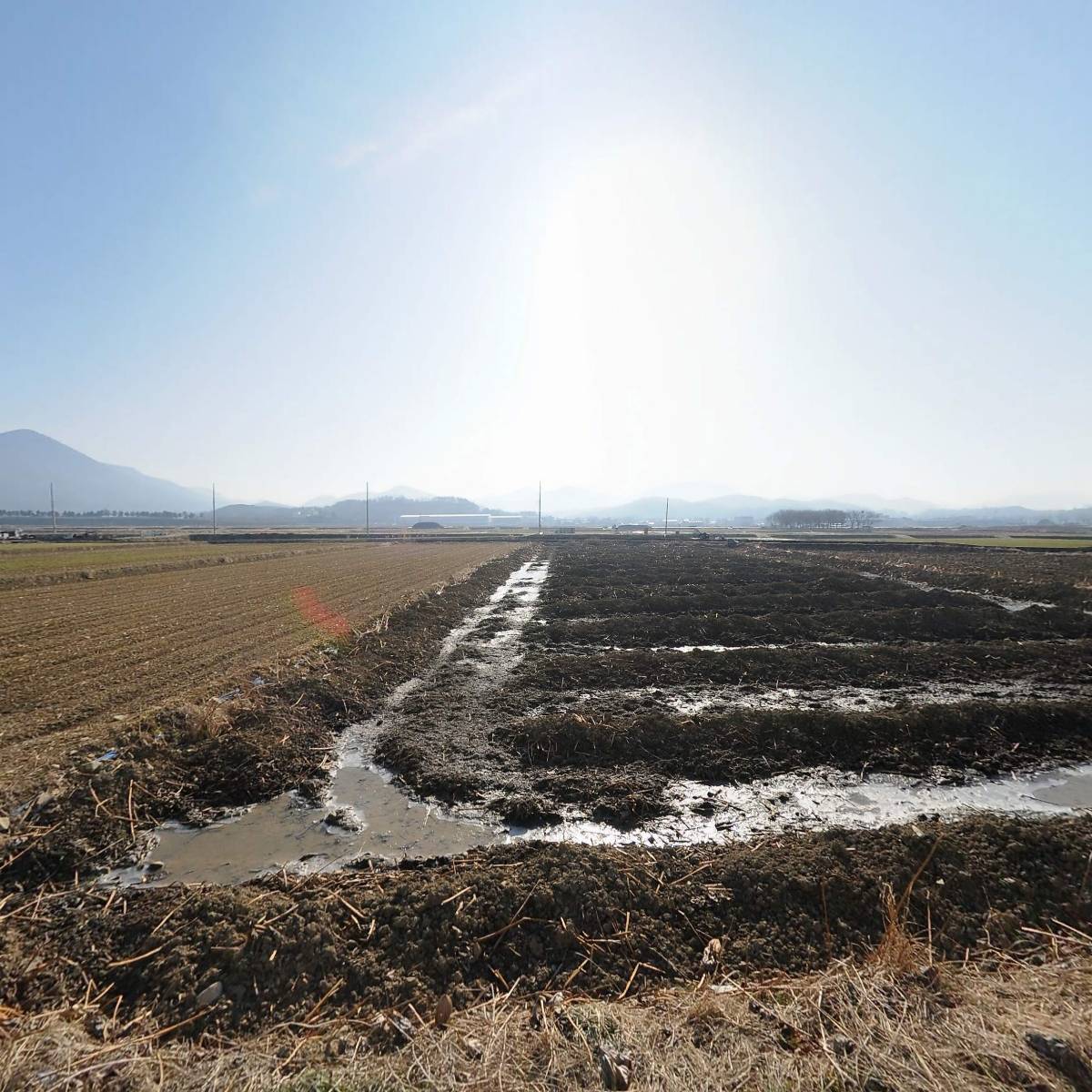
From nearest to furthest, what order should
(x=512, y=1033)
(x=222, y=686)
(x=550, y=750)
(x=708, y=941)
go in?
(x=512, y=1033) < (x=708, y=941) < (x=550, y=750) < (x=222, y=686)

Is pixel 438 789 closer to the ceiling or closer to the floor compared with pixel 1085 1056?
closer to the floor

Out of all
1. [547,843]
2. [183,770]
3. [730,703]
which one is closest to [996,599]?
[730,703]

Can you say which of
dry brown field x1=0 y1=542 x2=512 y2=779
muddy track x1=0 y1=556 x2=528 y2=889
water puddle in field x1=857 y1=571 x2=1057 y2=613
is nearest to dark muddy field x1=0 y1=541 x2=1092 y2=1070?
muddy track x1=0 y1=556 x2=528 y2=889

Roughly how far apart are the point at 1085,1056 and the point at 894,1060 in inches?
37.2

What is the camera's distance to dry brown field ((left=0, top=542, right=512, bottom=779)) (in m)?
9.12

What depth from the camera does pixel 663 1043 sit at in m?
3.19

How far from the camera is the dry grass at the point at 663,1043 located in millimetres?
2887

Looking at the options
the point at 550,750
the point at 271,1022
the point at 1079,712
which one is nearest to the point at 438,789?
the point at 550,750

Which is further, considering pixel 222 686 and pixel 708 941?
pixel 222 686

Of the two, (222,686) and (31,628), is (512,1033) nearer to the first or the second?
(222,686)

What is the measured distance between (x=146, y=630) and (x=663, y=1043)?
16632 millimetres

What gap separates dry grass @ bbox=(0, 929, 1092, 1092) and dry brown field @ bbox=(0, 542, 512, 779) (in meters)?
5.82

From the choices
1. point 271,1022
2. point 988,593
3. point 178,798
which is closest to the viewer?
point 271,1022

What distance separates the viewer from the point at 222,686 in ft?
33.1
